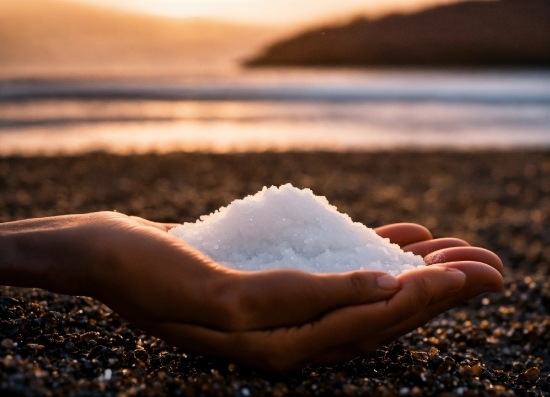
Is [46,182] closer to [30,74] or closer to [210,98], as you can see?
[210,98]

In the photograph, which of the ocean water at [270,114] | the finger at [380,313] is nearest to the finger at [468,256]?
the finger at [380,313]

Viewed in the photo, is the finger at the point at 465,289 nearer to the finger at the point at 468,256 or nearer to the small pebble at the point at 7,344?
the finger at the point at 468,256

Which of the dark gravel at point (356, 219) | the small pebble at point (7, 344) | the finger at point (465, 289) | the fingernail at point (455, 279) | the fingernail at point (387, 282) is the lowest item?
the dark gravel at point (356, 219)

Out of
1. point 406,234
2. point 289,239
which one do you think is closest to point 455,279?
point 289,239

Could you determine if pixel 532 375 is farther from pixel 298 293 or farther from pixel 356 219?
pixel 356 219

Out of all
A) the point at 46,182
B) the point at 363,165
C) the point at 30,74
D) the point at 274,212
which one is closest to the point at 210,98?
the point at 30,74
